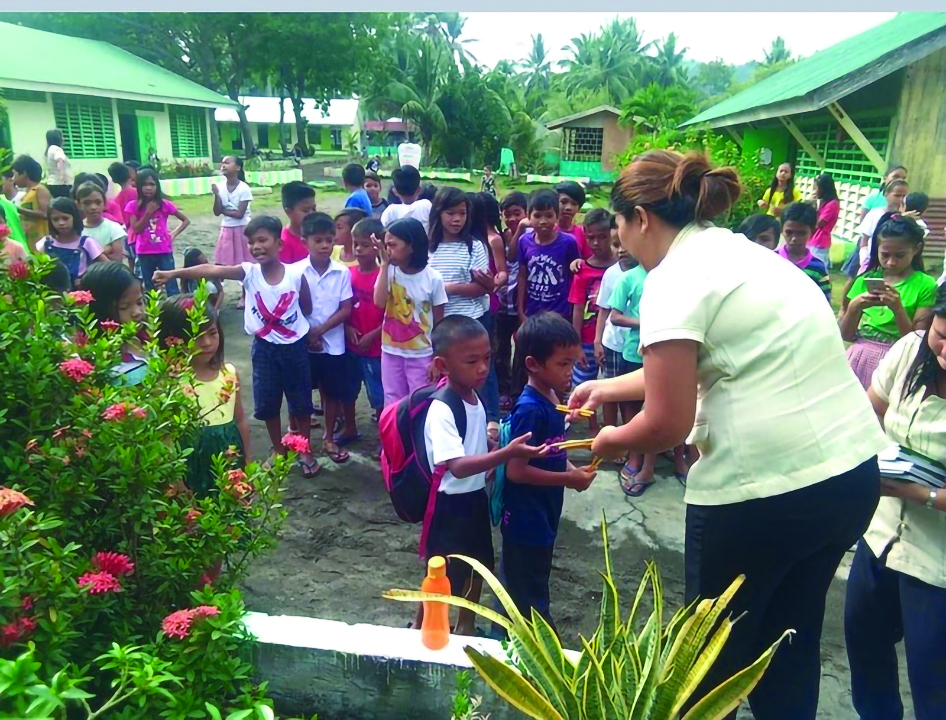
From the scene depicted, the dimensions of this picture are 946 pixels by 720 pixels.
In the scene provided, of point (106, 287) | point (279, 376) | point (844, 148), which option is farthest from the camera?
point (844, 148)

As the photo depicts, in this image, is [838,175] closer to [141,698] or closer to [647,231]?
[647,231]

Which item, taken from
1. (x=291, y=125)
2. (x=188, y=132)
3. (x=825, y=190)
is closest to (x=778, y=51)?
(x=291, y=125)

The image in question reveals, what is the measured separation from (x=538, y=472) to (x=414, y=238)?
80.6 inches

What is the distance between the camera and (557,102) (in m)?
38.0

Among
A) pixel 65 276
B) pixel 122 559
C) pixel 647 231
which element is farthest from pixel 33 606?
pixel 65 276

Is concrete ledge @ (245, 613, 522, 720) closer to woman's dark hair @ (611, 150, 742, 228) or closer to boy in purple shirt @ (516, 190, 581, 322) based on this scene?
woman's dark hair @ (611, 150, 742, 228)

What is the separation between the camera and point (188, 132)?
2834 centimetres

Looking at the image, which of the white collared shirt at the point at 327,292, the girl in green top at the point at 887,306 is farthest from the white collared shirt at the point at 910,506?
the white collared shirt at the point at 327,292

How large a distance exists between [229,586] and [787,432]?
154 cm

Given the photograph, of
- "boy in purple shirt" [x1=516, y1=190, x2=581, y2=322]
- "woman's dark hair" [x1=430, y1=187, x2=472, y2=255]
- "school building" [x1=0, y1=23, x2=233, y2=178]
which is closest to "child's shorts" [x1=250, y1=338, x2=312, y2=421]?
"woman's dark hair" [x1=430, y1=187, x2=472, y2=255]

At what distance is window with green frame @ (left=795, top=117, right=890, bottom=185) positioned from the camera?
39.7ft

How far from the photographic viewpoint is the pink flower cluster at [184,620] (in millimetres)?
1652

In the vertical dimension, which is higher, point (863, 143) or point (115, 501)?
point (863, 143)

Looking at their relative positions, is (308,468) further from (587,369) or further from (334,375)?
(587,369)
